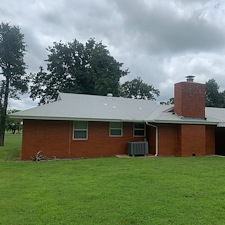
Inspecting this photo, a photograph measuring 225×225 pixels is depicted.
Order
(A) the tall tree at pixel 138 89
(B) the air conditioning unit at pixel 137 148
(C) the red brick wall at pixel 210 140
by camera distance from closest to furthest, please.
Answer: (B) the air conditioning unit at pixel 137 148 → (C) the red brick wall at pixel 210 140 → (A) the tall tree at pixel 138 89

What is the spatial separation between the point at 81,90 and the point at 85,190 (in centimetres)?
2494

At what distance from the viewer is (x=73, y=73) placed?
3078 centimetres

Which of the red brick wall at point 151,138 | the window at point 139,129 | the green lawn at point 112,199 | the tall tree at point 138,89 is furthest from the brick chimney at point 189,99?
the tall tree at point 138,89

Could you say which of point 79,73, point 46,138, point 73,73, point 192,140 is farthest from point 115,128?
point 73,73

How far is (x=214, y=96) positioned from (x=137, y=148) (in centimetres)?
2704

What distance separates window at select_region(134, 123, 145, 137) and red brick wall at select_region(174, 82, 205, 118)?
2.49 m

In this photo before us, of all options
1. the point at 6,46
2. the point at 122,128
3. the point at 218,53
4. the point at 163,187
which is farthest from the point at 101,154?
the point at 6,46

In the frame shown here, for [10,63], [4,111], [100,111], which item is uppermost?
[10,63]

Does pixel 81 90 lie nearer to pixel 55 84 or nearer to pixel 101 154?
pixel 55 84

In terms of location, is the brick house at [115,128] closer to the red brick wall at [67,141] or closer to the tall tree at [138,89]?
the red brick wall at [67,141]

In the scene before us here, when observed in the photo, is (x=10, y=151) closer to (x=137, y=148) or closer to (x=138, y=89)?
(x=137, y=148)

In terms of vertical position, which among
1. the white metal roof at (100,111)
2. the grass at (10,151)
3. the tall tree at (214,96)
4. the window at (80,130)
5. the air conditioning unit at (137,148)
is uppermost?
the tall tree at (214,96)

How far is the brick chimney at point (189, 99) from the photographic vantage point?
46.1 feet

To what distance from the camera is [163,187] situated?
5.96m
